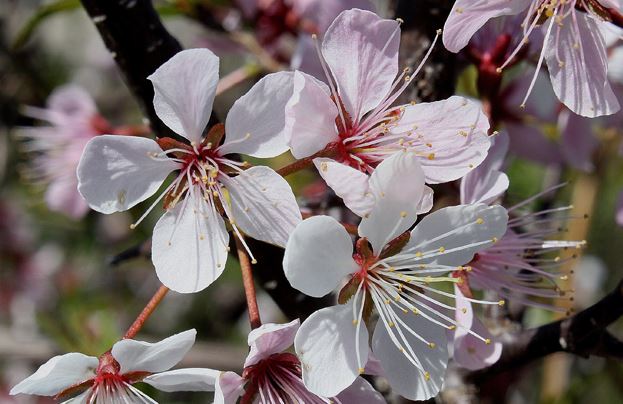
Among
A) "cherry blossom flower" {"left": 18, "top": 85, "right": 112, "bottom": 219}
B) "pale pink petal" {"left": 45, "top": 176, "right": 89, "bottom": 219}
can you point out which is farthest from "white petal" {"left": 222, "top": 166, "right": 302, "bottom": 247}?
"pale pink petal" {"left": 45, "top": 176, "right": 89, "bottom": 219}

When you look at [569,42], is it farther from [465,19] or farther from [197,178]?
[197,178]

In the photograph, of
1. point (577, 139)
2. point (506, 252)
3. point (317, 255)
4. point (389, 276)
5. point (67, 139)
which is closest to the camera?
point (317, 255)

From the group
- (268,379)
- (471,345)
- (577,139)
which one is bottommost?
(577,139)

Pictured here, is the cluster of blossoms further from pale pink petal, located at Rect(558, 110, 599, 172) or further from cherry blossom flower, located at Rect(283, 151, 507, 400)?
pale pink petal, located at Rect(558, 110, 599, 172)

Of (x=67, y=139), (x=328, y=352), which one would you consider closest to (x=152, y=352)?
(x=328, y=352)

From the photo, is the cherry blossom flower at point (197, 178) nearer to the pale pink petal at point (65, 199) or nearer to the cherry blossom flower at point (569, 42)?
the cherry blossom flower at point (569, 42)

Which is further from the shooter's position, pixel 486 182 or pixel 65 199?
pixel 65 199

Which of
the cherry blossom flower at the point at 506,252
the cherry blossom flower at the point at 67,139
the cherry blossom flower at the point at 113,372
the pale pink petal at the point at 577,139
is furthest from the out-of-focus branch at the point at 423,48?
the cherry blossom flower at the point at 67,139
